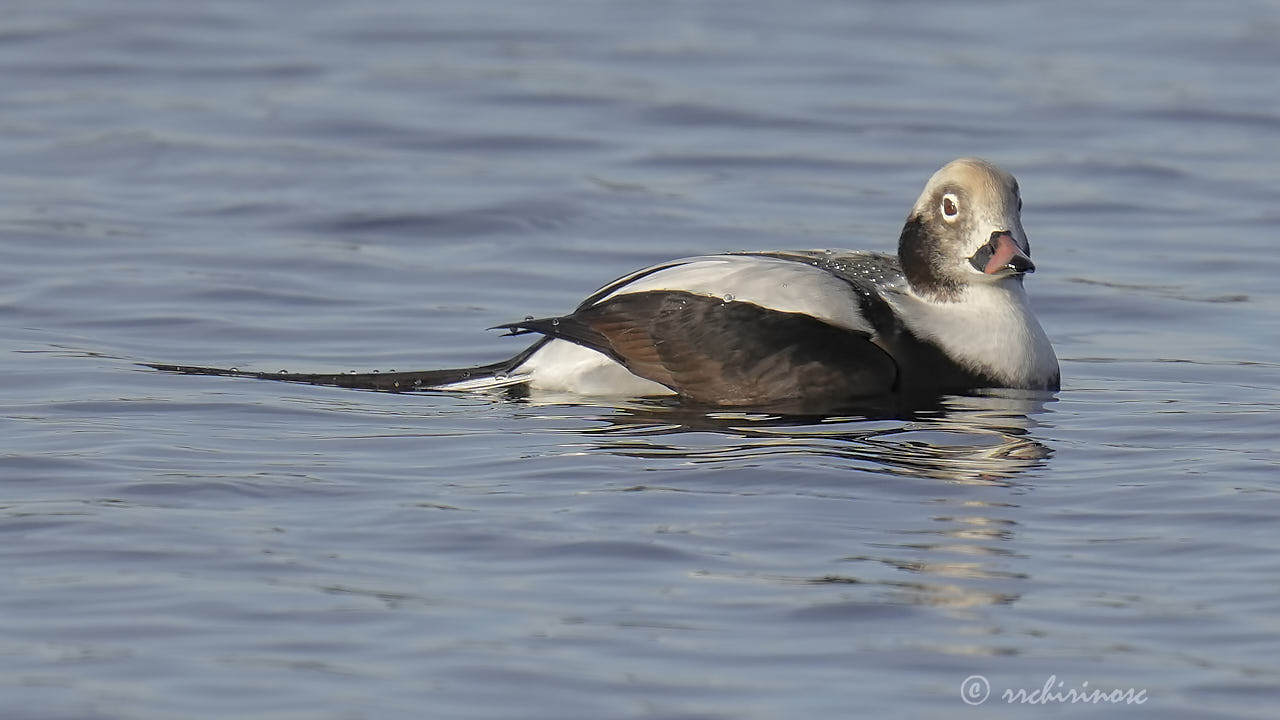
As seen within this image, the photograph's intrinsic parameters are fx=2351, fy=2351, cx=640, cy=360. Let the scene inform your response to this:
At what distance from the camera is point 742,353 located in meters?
8.27

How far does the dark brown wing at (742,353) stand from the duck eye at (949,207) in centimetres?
64

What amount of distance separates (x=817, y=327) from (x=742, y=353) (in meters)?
0.28

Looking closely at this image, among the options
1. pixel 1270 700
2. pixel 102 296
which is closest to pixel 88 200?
pixel 102 296

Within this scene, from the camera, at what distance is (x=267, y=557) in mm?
6289

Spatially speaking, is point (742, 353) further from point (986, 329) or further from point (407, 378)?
point (407, 378)

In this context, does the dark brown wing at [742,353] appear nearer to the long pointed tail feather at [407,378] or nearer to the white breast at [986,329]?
the white breast at [986,329]

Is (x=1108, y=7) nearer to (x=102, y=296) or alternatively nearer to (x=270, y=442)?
(x=102, y=296)

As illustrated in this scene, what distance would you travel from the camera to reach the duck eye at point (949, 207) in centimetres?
860

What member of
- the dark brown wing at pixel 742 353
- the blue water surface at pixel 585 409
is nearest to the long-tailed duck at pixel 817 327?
the dark brown wing at pixel 742 353

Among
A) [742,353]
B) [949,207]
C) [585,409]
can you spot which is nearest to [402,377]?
[585,409]

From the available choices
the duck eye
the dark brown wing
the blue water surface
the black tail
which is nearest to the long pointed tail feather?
the black tail

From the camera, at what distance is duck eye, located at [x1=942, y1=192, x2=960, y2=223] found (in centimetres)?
860

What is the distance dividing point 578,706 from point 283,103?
11.0 meters

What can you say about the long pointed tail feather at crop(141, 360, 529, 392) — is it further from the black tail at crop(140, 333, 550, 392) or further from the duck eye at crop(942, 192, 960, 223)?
the duck eye at crop(942, 192, 960, 223)
